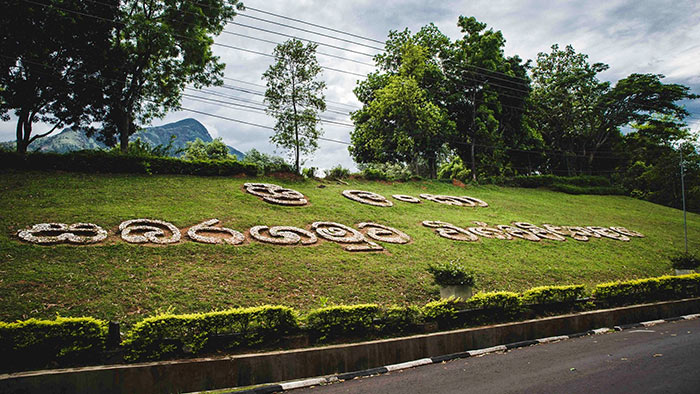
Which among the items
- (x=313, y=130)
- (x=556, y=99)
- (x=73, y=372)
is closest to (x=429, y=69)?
(x=313, y=130)

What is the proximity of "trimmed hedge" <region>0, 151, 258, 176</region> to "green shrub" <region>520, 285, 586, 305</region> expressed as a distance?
14.3 m

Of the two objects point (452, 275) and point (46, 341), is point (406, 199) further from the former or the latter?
point (46, 341)

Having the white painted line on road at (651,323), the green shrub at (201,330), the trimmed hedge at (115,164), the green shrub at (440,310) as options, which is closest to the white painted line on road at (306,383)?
the green shrub at (201,330)

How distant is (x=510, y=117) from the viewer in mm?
36250

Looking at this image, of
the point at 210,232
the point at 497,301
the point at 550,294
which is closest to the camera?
the point at 497,301

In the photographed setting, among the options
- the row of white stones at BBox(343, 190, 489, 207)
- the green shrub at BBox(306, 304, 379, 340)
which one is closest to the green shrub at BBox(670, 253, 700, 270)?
the row of white stones at BBox(343, 190, 489, 207)

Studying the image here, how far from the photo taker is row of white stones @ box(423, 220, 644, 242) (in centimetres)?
1572

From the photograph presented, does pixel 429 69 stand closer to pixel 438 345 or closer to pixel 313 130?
pixel 313 130

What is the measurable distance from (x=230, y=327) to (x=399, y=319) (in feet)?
10.4

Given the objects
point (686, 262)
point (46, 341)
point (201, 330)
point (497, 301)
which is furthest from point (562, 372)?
point (686, 262)

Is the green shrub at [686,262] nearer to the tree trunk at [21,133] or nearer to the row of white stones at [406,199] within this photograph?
the row of white stones at [406,199]

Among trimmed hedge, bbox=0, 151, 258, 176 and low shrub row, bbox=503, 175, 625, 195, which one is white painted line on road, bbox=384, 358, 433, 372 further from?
low shrub row, bbox=503, 175, 625, 195

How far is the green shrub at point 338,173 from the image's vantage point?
72.4 feet

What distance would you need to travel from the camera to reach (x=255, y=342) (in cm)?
598
